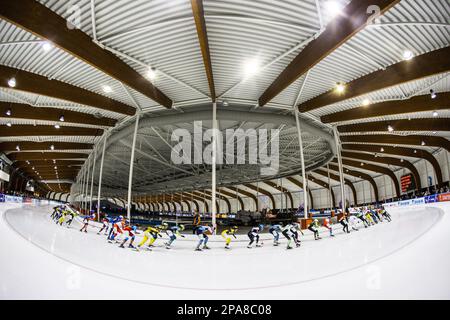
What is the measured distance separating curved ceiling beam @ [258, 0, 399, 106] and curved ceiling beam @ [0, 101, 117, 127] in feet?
46.9

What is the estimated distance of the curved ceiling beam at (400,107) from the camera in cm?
1370

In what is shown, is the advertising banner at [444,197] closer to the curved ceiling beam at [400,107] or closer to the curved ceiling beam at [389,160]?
the curved ceiling beam at [389,160]

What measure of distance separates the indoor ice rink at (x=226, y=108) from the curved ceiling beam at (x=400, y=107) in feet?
0.22

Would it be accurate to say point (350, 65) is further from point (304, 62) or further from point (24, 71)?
point (24, 71)

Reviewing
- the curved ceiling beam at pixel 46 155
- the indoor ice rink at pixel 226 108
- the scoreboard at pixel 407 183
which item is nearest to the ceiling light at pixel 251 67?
the indoor ice rink at pixel 226 108

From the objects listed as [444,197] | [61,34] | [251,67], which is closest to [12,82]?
[61,34]

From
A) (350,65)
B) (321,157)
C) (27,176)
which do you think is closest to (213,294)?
(350,65)

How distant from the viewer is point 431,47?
10.0m

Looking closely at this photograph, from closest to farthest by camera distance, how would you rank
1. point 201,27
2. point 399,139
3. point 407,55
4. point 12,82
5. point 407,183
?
1. point 201,27
2. point 407,55
3. point 12,82
4. point 399,139
5. point 407,183

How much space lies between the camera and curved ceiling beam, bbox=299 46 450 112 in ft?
32.7

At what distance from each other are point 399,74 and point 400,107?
14.9 feet

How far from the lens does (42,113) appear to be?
15.3 m

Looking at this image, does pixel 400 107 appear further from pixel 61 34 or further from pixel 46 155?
pixel 46 155
